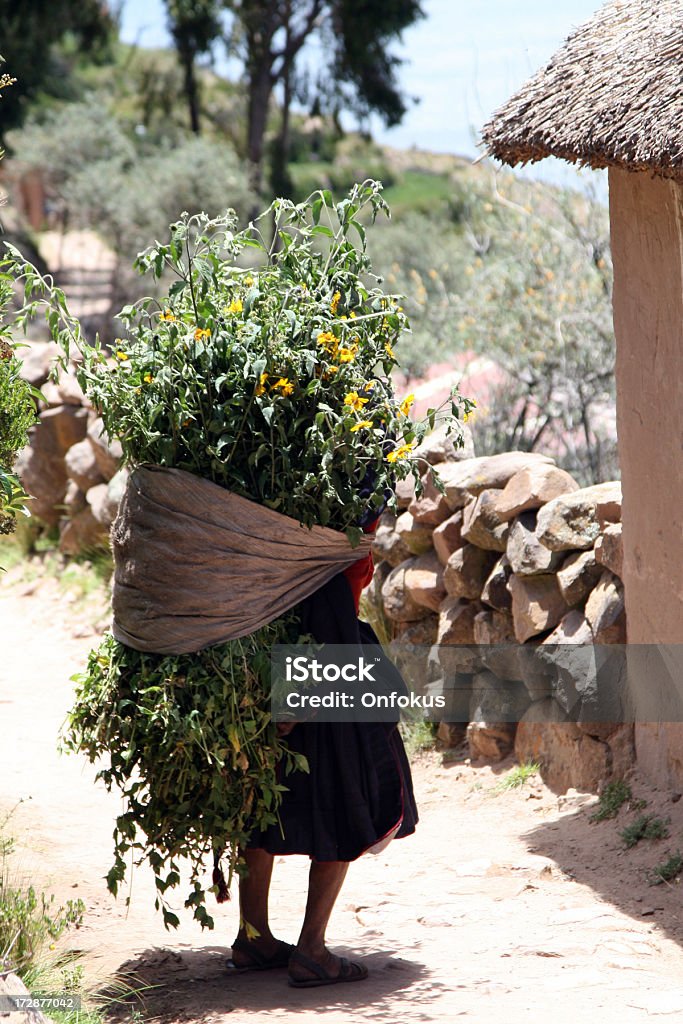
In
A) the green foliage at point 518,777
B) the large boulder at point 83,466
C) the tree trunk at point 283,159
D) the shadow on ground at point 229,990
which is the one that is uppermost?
the tree trunk at point 283,159

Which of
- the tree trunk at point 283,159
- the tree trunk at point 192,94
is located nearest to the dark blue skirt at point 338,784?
the tree trunk at point 283,159

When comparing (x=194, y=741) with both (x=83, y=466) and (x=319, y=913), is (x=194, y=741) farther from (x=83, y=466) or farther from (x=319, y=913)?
(x=83, y=466)

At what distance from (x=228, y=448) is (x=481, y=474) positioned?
94.2 inches

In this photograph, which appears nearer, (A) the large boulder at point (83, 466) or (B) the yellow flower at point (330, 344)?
(B) the yellow flower at point (330, 344)

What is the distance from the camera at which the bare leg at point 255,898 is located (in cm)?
324

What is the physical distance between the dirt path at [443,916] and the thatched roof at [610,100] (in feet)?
7.58

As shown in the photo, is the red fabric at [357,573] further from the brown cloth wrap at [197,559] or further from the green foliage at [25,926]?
the green foliage at [25,926]

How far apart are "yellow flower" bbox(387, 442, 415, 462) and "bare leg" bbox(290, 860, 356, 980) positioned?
1.11 meters

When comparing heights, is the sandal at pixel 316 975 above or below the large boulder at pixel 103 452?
below

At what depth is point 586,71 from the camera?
432cm

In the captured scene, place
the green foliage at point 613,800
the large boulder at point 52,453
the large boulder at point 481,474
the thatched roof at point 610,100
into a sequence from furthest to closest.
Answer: the large boulder at point 52,453 < the large boulder at point 481,474 < the green foliage at point 613,800 < the thatched roof at point 610,100

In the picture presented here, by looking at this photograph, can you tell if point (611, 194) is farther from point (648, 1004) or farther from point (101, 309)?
point (101, 309)

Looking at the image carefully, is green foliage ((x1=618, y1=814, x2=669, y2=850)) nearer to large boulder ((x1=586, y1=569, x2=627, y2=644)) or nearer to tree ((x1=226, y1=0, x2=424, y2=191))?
large boulder ((x1=586, y1=569, x2=627, y2=644))

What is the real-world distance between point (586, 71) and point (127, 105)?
30.7 metres
